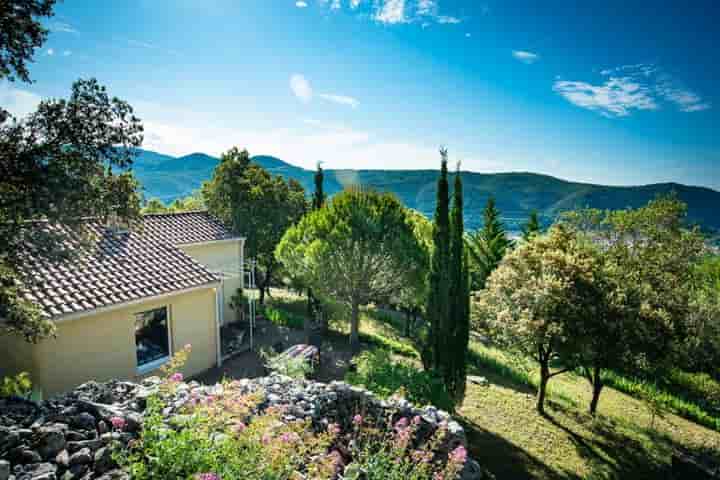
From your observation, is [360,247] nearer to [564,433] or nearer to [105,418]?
[564,433]

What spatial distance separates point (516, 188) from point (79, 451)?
204176 mm

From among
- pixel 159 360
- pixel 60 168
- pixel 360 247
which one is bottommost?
pixel 159 360

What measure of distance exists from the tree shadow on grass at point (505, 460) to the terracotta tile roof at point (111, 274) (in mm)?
9435

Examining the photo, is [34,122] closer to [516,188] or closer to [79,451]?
[79,451]

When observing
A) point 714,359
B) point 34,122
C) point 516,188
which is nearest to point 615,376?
point 714,359

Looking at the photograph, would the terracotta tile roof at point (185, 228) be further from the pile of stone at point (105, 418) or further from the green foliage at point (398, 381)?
the green foliage at point (398, 381)

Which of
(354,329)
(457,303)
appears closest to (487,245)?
(354,329)

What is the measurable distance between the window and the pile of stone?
4.18 metres

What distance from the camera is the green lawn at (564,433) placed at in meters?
9.05

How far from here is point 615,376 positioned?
685 inches

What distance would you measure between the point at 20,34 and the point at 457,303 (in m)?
11.4

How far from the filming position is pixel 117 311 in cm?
953

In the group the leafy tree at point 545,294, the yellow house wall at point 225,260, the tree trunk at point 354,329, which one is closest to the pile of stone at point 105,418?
the leafy tree at point 545,294

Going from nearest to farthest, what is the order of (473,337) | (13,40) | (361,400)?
(13,40)
(361,400)
(473,337)
